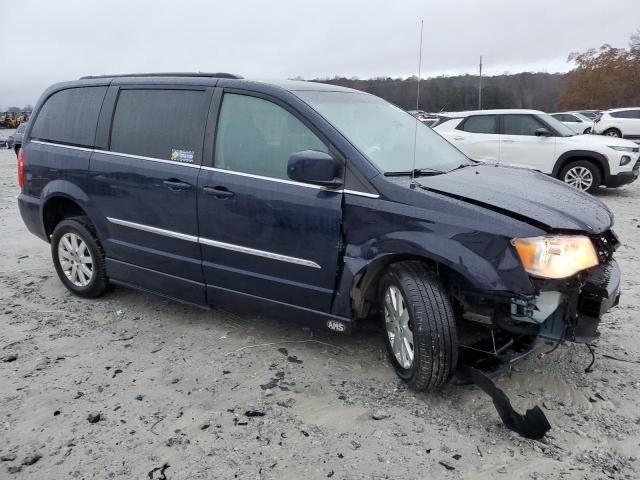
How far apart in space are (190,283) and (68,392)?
1.06 m

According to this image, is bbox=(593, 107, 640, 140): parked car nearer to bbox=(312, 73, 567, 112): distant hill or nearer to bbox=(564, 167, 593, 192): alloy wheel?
bbox=(564, 167, 593, 192): alloy wheel

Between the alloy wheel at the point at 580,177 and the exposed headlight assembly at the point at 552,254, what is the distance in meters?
7.90

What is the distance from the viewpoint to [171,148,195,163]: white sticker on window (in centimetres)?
387

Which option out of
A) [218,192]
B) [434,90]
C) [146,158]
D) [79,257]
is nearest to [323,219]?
[218,192]

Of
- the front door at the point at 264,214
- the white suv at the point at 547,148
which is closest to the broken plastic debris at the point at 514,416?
the front door at the point at 264,214

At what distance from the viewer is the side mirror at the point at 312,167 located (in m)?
3.16

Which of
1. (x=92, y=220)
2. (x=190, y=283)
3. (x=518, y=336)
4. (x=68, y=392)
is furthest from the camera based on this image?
(x=92, y=220)

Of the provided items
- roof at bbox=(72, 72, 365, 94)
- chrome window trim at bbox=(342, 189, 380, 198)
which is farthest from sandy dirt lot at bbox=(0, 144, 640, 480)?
roof at bbox=(72, 72, 365, 94)

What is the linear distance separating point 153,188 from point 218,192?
2.00 feet

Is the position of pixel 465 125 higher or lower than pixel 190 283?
higher

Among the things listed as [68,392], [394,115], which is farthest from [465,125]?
[68,392]

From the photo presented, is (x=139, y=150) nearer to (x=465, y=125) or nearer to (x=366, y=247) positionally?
(x=366, y=247)

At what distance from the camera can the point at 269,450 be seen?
2.73m

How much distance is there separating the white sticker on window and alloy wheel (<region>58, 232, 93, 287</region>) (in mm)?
1292
